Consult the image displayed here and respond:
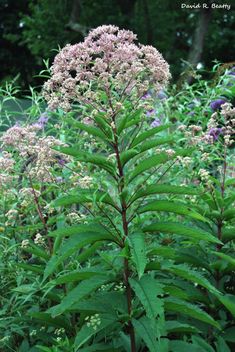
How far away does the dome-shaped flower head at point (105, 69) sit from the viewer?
10.8 ft

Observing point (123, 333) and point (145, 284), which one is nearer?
point (145, 284)

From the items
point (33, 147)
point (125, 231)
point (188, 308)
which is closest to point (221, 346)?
point (188, 308)

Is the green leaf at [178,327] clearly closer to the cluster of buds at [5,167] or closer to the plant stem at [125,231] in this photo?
the plant stem at [125,231]

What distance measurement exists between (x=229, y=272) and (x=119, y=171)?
3.55 ft

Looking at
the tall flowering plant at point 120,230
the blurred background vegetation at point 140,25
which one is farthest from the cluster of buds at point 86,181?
the blurred background vegetation at point 140,25

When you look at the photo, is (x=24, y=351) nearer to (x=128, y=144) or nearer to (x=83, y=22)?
(x=128, y=144)

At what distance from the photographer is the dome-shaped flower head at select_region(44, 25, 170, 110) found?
10.8 feet

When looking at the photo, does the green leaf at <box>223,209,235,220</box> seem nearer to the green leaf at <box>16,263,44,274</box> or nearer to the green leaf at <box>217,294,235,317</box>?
the green leaf at <box>217,294,235,317</box>

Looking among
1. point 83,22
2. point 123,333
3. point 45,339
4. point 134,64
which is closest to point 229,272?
point 123,333

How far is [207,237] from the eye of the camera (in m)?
3.03

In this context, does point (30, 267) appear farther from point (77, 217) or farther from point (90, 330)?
point (90, 330)

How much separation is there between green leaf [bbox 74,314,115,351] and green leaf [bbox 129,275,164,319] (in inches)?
9.0

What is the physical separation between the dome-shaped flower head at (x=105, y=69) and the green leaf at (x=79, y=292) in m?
0.87

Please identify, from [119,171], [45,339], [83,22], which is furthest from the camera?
[83,22]
